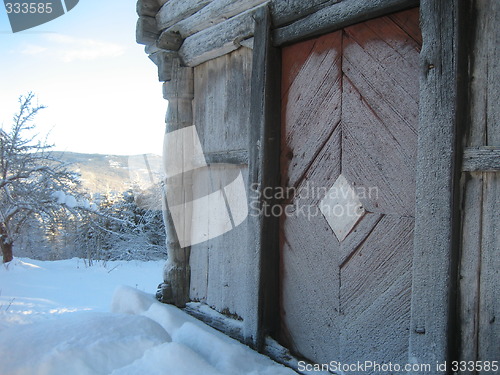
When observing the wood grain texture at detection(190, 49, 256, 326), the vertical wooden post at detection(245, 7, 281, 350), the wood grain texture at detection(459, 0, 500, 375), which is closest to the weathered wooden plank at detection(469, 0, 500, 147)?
the wood grain texture at detection(459, 0, 500, 375)

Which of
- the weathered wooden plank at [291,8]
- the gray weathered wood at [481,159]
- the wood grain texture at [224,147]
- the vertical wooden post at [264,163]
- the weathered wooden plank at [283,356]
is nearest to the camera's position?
the gray weathered wood at [481,159]

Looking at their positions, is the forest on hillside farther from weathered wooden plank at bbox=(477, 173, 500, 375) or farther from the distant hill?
weathered wooden plank at bbox=(477, 173, 500, 375)

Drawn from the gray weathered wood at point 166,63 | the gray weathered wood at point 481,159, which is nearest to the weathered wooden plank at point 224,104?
the gray weathered wood at point 166,63

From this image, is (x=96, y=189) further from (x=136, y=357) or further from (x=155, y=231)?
(x=136, y=357)

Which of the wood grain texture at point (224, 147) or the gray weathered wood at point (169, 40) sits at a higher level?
the gray weathered wood at point (169, 40)

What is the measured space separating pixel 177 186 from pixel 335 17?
7.14ft

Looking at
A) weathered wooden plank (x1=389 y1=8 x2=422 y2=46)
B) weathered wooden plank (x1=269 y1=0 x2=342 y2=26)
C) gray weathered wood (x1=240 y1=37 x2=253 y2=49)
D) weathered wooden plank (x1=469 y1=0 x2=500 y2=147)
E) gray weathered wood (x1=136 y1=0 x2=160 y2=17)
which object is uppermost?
gray weathered wood (x1=136 y1=0 x2=160 y2=17)

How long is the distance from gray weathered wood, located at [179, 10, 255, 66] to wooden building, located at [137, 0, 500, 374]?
0.06 feet

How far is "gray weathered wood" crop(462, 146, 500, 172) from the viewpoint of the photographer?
5.59 feet

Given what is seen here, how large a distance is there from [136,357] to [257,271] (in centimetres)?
94

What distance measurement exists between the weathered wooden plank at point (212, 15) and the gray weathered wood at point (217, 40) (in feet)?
0.16

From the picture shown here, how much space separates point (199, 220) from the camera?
3795mm

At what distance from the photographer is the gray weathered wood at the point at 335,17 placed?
2096 millimetres

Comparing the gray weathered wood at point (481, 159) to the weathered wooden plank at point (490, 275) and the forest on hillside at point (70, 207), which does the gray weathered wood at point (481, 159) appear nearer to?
the weathered wooden plank at point (490, 275)
